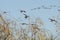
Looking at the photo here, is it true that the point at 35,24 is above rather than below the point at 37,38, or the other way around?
above

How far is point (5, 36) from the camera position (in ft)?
14.3

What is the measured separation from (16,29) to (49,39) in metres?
0.69

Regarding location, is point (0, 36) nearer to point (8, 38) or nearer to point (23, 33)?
point (8, 38)

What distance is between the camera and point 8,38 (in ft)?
14.1

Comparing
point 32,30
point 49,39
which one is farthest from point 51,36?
point 32,30

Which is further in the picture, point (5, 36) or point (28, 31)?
point (5, 36)

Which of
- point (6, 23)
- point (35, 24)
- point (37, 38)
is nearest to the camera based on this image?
point (35, 24)

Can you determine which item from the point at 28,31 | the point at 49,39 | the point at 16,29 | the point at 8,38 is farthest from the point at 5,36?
the point at 49,39

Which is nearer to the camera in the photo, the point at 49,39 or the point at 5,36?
the point at 49,39

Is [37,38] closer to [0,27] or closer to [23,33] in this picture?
[23,33]

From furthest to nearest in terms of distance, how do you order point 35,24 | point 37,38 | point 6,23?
1. point 6,23
2. point 37,38
3. point 35,24

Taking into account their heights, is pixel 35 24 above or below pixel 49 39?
above

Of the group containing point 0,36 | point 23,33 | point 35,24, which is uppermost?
point 35,24

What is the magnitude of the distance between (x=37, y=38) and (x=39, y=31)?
156 millimetres
